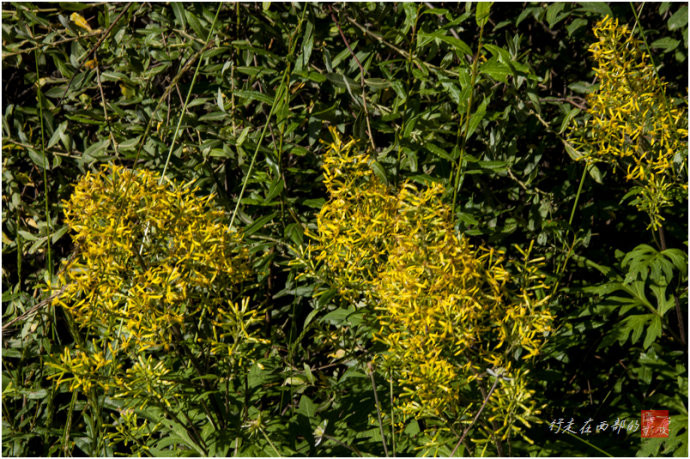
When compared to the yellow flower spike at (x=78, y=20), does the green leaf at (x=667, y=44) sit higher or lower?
higher

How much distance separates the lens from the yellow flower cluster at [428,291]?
1.42 metres

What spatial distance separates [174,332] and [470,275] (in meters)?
0.78

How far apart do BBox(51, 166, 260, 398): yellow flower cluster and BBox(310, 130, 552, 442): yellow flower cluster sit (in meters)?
0.30

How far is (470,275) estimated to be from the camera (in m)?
1.43

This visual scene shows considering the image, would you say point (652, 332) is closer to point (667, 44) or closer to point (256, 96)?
point (667, 44)

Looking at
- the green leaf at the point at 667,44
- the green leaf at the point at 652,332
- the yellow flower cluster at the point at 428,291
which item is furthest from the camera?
the green leaf at the point at 667,44

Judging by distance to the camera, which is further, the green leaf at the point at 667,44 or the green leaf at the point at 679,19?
the green leaf at the point at 667,44

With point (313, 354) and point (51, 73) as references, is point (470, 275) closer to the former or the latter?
point (313, 354)

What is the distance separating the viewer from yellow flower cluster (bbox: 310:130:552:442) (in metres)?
1.42

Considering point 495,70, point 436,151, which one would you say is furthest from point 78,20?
point 495,70

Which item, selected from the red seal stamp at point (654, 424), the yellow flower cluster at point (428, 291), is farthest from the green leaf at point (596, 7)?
the red seal stamp at point (654, 424)

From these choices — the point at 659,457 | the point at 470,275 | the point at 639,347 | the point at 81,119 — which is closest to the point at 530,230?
the point at 639,347

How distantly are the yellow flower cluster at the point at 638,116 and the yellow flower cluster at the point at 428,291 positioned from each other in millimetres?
672

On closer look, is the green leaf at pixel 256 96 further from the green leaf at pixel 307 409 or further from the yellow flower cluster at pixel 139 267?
the green leaf at pixel 307 409
